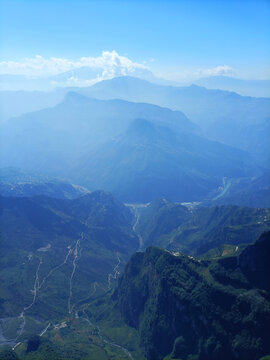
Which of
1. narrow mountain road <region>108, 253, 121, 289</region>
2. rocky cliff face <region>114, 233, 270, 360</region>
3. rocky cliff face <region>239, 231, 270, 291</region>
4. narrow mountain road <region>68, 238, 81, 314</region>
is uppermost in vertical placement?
rocky cliff face <region>239, 231, 270, 291</region>

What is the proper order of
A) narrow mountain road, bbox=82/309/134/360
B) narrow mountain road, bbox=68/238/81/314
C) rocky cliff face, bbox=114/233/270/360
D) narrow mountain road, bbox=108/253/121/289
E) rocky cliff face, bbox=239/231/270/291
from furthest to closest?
narrow mountain road, bbox=108/253/121/289
narrow mountain road, bbox=68/238/81/314
narrow mountain road, bbox=82/309/134/360
rocky cliff face, bbox=239/231/270/291
rocky cliff face, bbox=114/233/270/360

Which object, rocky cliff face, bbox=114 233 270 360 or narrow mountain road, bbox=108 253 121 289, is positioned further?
narrow mountain road, bbox=108 253 121 289

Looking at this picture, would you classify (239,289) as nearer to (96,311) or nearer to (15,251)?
(96,311)

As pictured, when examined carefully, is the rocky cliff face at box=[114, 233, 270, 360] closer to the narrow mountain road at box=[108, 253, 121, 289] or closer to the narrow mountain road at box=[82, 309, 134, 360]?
the narrow mountain road at box=[82, 309, 134, 360]

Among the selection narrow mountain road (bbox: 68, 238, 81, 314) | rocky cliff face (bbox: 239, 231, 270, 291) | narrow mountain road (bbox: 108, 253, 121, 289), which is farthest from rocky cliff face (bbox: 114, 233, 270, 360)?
narrow mountain road (bbox: 108, 253, 121, 289)

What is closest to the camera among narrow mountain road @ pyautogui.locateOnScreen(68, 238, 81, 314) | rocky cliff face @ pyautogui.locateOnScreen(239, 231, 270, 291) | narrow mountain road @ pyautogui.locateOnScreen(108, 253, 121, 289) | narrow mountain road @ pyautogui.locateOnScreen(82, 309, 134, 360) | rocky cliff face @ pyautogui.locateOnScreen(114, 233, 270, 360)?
rocky cliff face @ pyautogui.locateOnScreen(114, 233, 270, 360)

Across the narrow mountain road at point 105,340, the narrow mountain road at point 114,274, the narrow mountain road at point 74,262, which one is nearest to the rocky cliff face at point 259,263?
the narrow mountain road at point 105,340

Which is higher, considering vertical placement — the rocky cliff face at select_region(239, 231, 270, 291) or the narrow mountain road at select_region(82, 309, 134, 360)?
the rocky cliff face at select_region(239, 231, 270, 291)

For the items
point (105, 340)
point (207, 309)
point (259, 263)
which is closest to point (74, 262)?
point (105, 340)

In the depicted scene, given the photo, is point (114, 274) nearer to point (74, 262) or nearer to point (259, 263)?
point (74, 262)
